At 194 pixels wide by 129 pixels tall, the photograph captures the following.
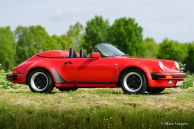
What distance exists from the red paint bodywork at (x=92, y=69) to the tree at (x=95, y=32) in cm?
5904

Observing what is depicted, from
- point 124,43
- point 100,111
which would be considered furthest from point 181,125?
point 124,43

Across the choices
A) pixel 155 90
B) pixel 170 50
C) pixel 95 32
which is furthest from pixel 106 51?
pixel 170 50

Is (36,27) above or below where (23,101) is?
above

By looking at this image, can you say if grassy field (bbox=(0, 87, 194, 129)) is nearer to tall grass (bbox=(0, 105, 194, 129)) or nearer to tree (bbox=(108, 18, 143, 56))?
tall grass (bbox=(0, 105, 194, 129))

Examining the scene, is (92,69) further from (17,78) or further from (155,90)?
(17,78)

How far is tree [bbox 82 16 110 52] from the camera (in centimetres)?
7494

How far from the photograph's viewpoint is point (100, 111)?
11211 mm

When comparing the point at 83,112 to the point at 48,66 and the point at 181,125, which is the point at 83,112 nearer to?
the point at 181,125

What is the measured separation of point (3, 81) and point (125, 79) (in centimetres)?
703

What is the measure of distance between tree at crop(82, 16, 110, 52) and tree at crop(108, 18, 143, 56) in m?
1.32

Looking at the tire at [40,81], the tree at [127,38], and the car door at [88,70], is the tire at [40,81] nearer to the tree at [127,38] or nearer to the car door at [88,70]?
the car door at [88,70]

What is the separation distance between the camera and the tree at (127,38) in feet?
246

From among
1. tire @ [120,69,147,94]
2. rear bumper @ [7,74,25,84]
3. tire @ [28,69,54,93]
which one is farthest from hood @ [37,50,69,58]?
tire @ [120,69,147,94]

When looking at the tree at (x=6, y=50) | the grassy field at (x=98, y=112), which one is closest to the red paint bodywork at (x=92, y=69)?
the grassy field at (x=98, y=112)
